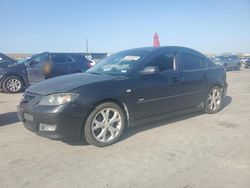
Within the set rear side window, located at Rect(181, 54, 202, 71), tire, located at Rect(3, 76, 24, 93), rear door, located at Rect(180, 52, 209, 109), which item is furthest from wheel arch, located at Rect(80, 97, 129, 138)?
tire, located at Rect(3, 76, 24, 93)

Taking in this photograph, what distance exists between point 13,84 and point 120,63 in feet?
24.9

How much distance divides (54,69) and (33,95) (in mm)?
8153

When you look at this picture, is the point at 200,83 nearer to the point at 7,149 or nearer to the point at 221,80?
the point at 221,80

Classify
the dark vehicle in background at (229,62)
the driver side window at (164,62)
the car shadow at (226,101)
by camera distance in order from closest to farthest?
the driver side window at (164,62) < the car shadow at (226,101) < the dark vehicle in background at (229,62)

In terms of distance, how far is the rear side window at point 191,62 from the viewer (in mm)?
6348

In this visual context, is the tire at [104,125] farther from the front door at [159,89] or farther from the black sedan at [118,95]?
the front door at [159,89]

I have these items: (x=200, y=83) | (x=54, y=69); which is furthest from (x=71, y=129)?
(x=54, y=69)

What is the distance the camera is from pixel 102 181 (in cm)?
362

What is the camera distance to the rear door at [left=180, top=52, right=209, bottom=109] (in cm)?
623

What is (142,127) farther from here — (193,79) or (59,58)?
(59,58)

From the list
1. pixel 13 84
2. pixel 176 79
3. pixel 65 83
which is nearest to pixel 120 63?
pixel 176 79

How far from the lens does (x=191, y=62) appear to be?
6551mm

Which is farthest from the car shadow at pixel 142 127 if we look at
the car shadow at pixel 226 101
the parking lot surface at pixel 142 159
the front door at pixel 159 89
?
the car shadow at pixel 226 101

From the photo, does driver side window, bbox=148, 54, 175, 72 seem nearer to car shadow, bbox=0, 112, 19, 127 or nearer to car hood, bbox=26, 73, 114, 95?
car hood, bbox=26, 73, 114, 95
